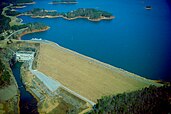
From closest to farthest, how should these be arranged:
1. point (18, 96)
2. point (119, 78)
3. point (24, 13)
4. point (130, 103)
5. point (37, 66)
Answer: point (130, 103), point (18, 96), point (119, 78), point (37, 66), point (24, 13)

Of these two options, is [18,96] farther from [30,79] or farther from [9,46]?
[9,46]

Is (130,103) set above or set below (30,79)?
above

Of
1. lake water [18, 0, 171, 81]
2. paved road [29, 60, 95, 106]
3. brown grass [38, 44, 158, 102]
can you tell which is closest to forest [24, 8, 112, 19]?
lake water [18, 0, 171, 81]

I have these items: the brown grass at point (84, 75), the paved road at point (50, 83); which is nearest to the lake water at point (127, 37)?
the brown grass at point (84, 75)

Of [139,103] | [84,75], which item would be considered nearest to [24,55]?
[84,75]

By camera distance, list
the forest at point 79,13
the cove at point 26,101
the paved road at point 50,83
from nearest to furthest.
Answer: the cove at point 26,101 < the paved road at point 50,83 < the forest at point 79,13

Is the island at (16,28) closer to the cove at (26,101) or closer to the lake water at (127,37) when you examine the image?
the lake water at (127,37)

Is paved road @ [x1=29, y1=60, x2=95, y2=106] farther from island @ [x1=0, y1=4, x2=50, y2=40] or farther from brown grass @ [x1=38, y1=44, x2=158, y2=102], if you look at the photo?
island @ [x1=0, y1=4, x2=50, y2=40]

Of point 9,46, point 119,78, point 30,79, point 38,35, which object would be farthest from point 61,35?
point 119,78
